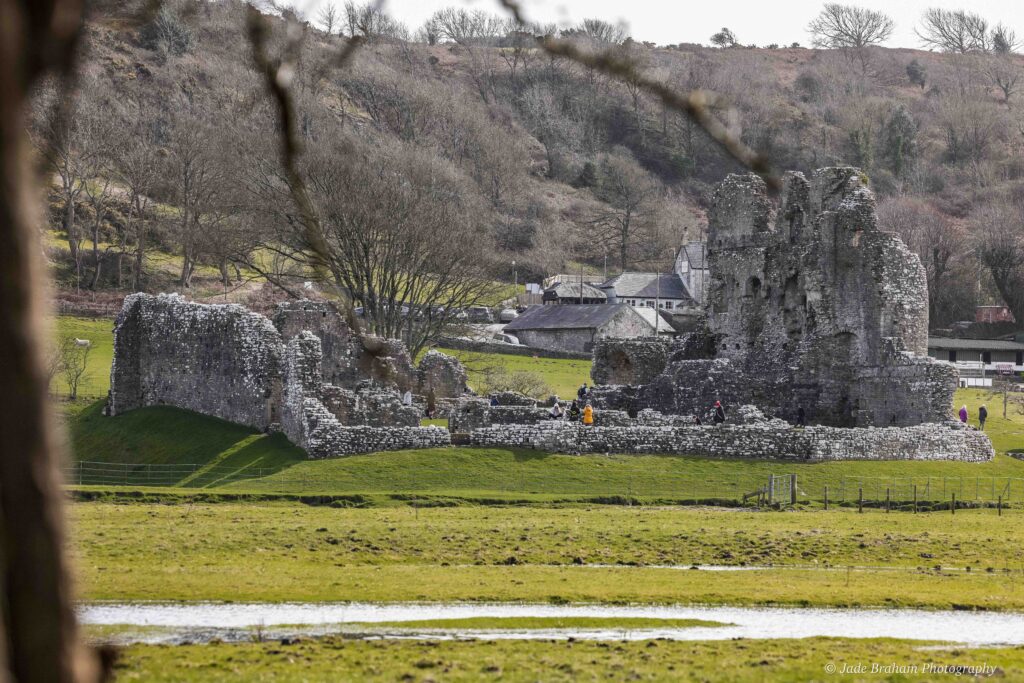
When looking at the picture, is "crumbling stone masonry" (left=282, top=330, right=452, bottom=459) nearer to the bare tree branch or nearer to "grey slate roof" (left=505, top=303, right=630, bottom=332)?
the bare tree branch

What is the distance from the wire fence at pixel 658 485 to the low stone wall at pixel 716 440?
192cm

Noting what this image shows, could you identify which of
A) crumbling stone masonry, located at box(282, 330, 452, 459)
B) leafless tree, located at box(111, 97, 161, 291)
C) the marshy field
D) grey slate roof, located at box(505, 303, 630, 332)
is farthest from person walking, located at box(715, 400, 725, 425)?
grey slate roof, located at box(505, 303, 630, 332)

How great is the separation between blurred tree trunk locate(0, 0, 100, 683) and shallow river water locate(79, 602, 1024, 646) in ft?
45.2

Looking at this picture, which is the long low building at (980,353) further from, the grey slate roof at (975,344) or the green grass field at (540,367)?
the green grass field at (540,367)

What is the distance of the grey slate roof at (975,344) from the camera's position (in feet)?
317

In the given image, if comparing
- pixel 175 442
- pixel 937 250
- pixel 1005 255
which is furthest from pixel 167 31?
pixel 1005 255

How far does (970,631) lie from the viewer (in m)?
20.5

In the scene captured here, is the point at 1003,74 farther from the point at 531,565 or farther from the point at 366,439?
the point at 531,565

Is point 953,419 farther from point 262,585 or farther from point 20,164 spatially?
point 20,164

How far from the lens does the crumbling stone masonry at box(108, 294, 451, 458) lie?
4044 centimetres

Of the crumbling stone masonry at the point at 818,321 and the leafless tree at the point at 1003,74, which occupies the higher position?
the leafless tree at the point at 1003,74

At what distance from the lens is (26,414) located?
4363 millimetres

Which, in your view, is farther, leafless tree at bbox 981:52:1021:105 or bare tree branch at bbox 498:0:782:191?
leafless tree at bbox 981:52:1021:105

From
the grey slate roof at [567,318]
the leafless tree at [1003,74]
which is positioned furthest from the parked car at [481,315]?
the leafless tree at [1003,74]
